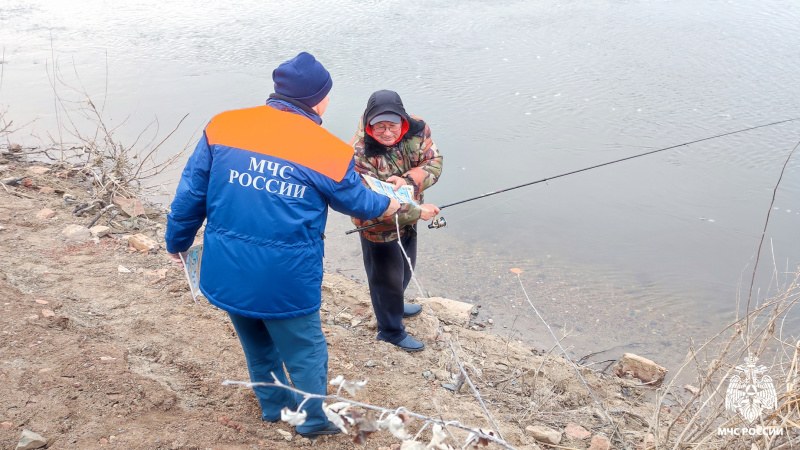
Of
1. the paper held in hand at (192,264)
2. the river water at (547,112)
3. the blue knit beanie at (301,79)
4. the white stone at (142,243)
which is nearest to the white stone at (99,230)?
the white stone at (142,243)

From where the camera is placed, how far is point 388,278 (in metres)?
3.64

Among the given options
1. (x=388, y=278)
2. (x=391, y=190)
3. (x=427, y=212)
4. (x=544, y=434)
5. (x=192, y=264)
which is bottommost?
(x=544, y=434)

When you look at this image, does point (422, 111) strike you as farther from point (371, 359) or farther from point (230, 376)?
point (230, 376)

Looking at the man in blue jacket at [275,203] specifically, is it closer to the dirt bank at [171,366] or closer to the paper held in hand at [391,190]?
the paper held in hand at [391,190]

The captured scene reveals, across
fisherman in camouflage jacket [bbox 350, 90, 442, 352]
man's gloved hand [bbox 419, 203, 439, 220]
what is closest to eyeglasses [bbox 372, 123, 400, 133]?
fisherman in camouflage jacket [bbox 350, 90, 442, 352]

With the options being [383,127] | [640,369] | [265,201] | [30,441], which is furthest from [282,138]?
[640,369]

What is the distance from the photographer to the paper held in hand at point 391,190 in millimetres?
3088

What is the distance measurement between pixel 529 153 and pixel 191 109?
3.95 m

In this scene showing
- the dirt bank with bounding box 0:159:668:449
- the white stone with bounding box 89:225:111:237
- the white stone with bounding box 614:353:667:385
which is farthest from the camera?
the white stone with bounding box 89:225:111:237

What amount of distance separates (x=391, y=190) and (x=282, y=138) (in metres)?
0.94

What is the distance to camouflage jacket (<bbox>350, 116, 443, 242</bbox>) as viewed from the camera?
11.2 ft

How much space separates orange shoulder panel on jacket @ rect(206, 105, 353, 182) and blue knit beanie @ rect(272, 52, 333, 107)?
4.1 inches

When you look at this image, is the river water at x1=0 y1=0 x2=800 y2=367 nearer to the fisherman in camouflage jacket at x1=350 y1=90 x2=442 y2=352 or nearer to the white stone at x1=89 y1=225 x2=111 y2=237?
the fisherman in camouflage jacket at x1=350 y1=90 x2=442 y2=352

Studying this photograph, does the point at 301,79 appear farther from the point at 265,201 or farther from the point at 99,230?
the point at 99,230
